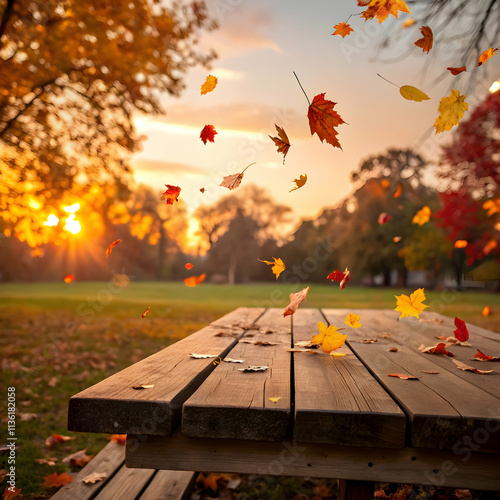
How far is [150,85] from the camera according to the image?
320 inches

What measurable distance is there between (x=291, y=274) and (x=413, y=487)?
4384 cm

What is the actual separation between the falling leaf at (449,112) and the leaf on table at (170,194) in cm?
147

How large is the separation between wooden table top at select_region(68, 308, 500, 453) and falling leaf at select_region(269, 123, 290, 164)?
95cm

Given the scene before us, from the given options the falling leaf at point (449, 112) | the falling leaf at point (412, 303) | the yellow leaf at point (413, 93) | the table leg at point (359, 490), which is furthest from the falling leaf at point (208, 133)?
the table leg at point (359, 490)

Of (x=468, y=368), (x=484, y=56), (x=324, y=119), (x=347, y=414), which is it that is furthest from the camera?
(x=484, y=56)

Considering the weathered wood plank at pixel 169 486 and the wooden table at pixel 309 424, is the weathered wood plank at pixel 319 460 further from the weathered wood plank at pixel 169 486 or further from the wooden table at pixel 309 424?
the weathered wood plank at pixel 169 486

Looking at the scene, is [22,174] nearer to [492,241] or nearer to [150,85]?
[150,85]

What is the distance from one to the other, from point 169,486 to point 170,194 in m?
1.51

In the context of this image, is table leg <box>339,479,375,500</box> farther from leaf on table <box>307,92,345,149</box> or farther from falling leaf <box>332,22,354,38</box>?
falling leaf <box>332,22,354,38</box>

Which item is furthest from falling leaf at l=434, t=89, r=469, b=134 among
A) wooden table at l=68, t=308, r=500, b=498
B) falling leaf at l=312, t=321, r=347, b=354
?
wooden table at l=68, t=308, r=500, b=498

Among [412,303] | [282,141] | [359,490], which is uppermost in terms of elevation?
[282,141]

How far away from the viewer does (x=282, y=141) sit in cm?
207

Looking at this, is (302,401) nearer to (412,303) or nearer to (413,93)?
(412,303)

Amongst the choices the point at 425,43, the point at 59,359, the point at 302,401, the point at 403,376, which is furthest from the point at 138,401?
the point at 59,359
